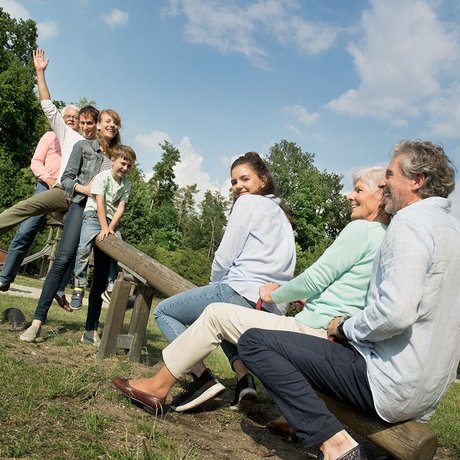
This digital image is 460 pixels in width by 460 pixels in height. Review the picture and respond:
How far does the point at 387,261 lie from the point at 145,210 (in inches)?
1397

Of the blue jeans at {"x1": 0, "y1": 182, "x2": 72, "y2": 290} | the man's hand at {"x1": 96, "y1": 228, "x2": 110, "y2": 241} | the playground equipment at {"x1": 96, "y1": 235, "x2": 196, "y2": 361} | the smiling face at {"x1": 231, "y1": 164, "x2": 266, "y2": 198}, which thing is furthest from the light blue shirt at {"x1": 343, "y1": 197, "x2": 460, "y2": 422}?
the blue jeans at {"x1": 0, "y1": 182, "x2": 72, "y2": 290}

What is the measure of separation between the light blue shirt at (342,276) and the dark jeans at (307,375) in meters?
0.34

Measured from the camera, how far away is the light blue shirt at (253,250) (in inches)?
152

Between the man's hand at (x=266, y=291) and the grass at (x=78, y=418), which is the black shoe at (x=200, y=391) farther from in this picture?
the man's hand at (x=266, y=291)

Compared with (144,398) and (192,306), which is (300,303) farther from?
(144,398)

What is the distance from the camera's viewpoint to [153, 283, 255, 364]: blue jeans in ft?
12.6

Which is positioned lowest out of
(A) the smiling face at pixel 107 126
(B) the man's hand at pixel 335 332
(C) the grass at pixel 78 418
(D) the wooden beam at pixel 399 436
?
(C) the grass at pixel 78 418

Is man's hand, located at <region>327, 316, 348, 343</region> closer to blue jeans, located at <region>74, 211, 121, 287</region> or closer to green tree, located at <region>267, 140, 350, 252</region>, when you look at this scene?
blue jeans, located at <region>74, 211, 121, 287</region>

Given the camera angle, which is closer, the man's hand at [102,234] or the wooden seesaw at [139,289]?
the wooden seesaw at [139,289]

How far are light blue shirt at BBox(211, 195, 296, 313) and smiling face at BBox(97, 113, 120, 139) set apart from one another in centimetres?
224

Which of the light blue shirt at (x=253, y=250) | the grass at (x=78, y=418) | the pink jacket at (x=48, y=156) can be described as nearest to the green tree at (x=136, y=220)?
the pink jacket at (x=48, y=156)

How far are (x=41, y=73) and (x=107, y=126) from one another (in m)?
1.00

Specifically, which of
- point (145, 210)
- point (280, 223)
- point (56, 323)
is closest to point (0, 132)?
point (145, 210)

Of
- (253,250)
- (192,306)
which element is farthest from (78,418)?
(253,250)
